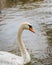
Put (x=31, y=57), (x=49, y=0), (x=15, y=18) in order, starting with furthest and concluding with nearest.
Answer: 1. (x=49, y=0)
2. (x=15, y=18)
3. (x=31, y=57)

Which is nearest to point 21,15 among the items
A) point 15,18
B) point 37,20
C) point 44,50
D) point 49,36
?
point 15,18

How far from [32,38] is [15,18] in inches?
195

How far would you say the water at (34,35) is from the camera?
9.91 metres

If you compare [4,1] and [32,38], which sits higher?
[32,38]

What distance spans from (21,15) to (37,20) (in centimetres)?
233

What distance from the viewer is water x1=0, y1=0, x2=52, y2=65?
991 centimetres

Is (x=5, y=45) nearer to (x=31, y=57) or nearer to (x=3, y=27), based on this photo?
(x=31, y=57)

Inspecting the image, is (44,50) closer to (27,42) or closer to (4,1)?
(27,42)

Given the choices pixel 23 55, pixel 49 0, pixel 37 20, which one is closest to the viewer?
pixel 23 55

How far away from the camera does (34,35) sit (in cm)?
1260

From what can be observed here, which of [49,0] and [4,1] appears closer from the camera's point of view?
[49,0]

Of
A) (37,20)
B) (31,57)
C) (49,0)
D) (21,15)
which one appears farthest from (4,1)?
(31,57)

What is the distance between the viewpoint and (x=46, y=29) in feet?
43.4

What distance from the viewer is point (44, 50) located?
10.3 metres
